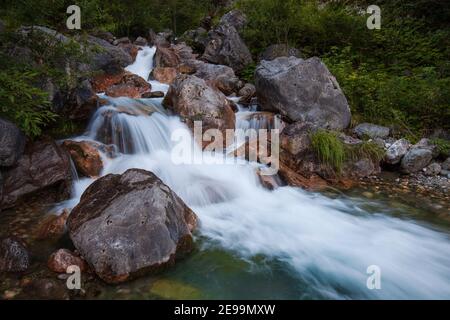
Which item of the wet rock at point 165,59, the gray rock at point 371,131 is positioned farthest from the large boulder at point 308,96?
the wet rock at point 165,59

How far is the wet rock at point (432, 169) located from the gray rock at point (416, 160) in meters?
0.08

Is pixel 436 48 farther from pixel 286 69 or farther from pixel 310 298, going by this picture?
pixel 310 298

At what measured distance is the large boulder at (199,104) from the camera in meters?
7.28

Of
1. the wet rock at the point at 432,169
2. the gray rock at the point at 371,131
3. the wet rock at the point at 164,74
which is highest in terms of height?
the wet rock at the point at 164,74

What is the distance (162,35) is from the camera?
14508 mm

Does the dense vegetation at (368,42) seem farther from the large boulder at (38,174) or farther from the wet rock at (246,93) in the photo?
the wet rock at (246,93)

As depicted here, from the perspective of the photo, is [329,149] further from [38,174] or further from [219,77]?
[38,174]

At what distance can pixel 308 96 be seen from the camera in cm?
766

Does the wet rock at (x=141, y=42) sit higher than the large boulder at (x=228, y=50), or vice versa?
the wet rock at (x=141, y=42)

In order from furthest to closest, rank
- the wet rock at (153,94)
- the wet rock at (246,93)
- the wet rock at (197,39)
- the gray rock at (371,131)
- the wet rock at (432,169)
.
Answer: the wet rock at (197,39) → the wet rock at (246,93) → the wet rock at (153,94) → the gray rock at (371,131) → the wet rock at (432,169)

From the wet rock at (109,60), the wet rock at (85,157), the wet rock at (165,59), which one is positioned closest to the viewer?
the wet rock at (85,157)

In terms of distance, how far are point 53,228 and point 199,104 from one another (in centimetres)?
396

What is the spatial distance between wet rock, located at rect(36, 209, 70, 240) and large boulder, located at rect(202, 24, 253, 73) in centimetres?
783

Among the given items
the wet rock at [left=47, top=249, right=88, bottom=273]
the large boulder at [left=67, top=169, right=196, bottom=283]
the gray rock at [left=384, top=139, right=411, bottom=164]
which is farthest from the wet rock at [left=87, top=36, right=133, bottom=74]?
the gray rock at [left=384, top=139, right=411, bottom=164]
